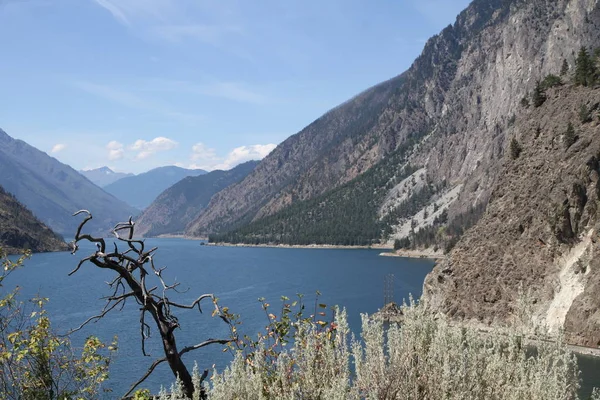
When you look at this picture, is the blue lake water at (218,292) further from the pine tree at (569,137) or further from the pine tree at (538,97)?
the pine tree at (538,97)

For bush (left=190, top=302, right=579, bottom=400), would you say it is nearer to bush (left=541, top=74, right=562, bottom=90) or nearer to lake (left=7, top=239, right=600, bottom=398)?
lake (left=7, top=239, right=600, bottom=398)

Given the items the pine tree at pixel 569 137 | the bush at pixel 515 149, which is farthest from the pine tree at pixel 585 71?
the bush at pixel 515 149

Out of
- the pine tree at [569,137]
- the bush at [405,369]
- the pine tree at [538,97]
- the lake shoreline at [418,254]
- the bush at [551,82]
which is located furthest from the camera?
the lake shoreline at [418,254]

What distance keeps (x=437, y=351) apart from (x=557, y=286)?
175ft

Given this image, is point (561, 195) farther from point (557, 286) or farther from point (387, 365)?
point (387, 365)

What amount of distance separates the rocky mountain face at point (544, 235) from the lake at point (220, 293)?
23.2ft

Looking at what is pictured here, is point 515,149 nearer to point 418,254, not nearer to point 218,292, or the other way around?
point 218,292

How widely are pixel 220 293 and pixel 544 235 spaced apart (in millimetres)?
61652

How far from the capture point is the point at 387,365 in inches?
287

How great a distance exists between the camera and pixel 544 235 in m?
56.8

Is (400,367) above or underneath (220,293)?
above

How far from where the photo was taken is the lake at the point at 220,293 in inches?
2002

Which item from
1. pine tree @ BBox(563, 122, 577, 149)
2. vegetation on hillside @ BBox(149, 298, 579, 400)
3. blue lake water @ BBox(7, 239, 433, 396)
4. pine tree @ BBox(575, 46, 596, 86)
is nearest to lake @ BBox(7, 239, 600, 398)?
blue lake water @ BBox(7, 239, 433, 396)

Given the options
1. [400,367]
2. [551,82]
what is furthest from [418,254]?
[400,367]
